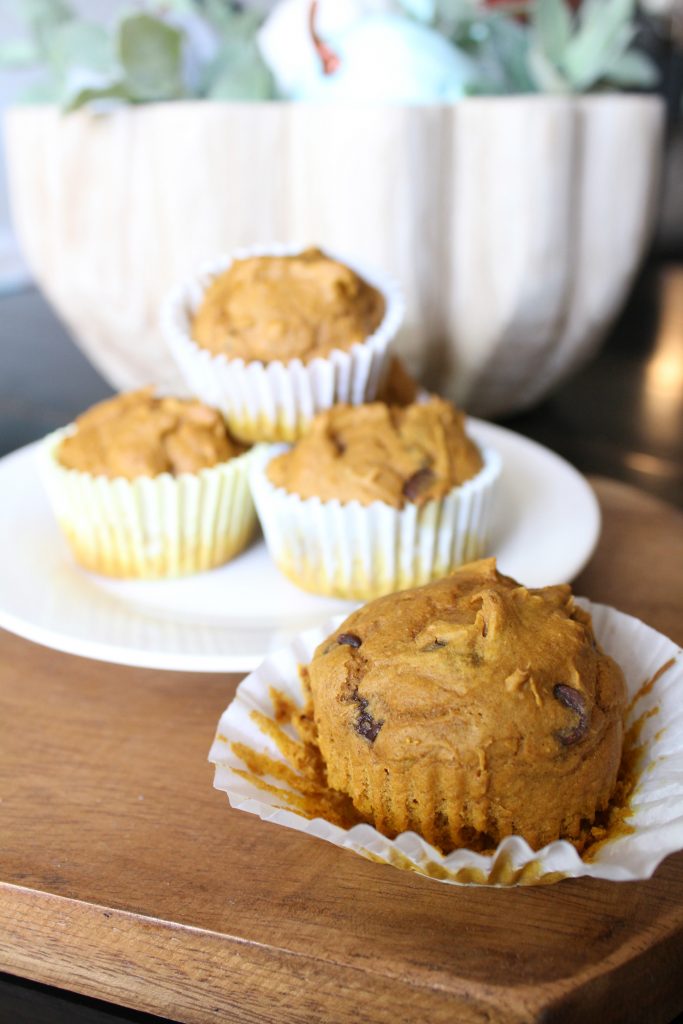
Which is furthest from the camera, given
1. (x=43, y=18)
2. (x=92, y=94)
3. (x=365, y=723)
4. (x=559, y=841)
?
(x=43, y=18)

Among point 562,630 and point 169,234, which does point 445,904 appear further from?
point 169,234

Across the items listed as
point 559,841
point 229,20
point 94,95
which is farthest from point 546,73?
point 559,841

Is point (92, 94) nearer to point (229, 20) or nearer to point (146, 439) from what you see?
point (229, 20)

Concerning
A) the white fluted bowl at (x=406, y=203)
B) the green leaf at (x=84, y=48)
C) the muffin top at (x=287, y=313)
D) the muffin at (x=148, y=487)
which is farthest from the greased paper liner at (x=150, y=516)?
the green leaf at (x=84, y=48)

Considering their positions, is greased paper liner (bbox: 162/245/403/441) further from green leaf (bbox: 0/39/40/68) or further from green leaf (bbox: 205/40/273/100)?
green leaf (bbox: 0/39/40/68)

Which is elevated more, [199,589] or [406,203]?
[406,203]
